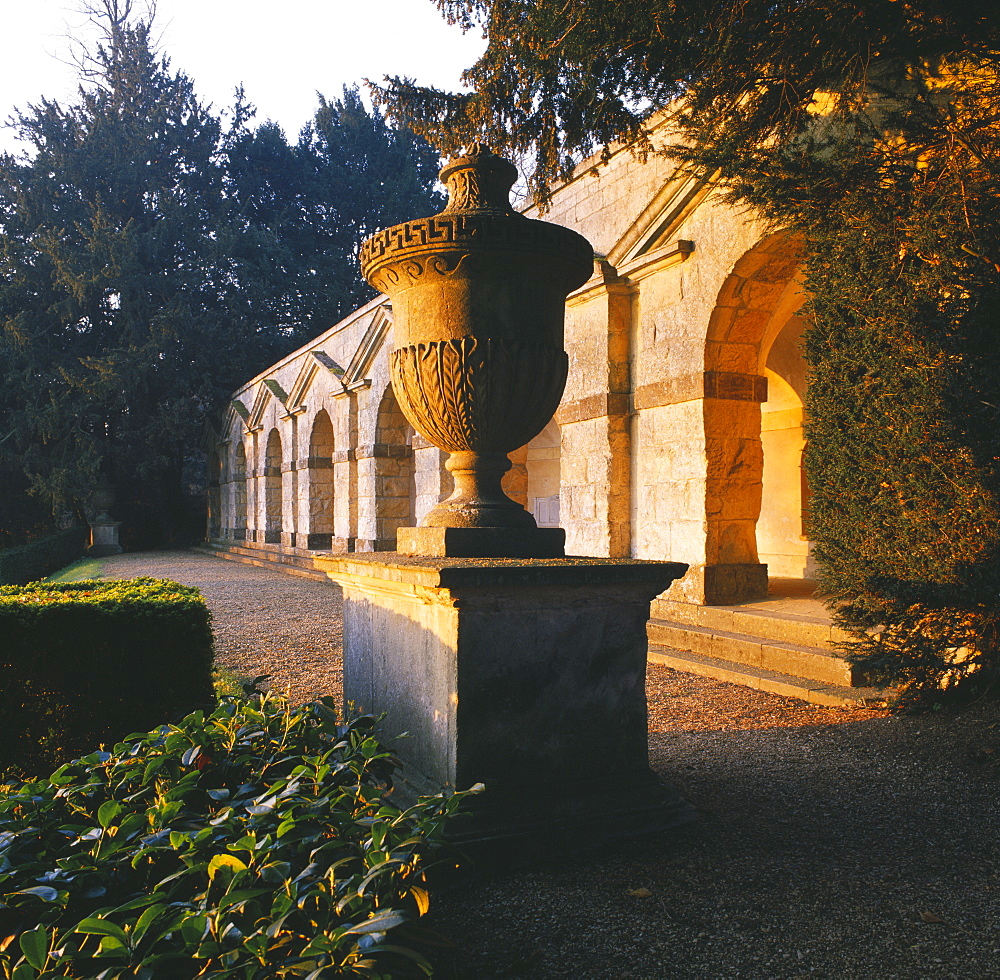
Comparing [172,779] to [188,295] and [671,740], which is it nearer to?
[671,740]

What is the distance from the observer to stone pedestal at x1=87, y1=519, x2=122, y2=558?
22.0 m

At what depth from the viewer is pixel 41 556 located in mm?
18062

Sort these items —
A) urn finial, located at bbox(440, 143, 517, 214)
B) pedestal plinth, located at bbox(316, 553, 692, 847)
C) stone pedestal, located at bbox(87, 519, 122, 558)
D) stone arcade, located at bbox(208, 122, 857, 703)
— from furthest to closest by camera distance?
stone pedestal, located at bbox(87, 519, 122, 558)
stone arcade, located at bbox(208, 122, 857, 703)
urn finial, located at bbox(440, 143, 517, 214)
pedestal plinth, located at bbox(316, 553, 692, 847)

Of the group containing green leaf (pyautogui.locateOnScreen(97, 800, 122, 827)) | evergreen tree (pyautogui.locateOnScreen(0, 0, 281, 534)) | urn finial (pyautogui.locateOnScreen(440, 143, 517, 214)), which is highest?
evergreen tree (pyautogui.locateOnScreen(0, 0, 281, 534))

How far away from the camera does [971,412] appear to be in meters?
3.96

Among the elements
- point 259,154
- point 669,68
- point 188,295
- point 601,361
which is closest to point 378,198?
point 259,154

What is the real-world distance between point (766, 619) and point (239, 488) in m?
18.6

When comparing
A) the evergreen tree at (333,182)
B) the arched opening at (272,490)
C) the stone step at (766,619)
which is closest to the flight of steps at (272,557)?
the arched opening at (272,490)

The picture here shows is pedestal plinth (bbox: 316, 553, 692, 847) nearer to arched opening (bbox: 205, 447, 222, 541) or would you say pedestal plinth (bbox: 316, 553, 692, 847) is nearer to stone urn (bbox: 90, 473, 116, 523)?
stone urn (bbox: 90, 473, 116, 523)

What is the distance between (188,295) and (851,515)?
79.2 ft

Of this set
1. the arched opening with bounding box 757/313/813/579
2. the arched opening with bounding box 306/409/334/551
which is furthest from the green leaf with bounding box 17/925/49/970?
the arched opening with bounding box 306/409/334/551

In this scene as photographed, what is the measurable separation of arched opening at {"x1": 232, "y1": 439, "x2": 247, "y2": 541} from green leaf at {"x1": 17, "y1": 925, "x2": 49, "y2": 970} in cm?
2099

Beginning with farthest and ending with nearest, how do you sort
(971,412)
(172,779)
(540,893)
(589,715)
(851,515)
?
(851,515) → (971,412) → (589,715) → (540,893) → (172,779)

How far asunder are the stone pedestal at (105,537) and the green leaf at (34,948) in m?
23.0
